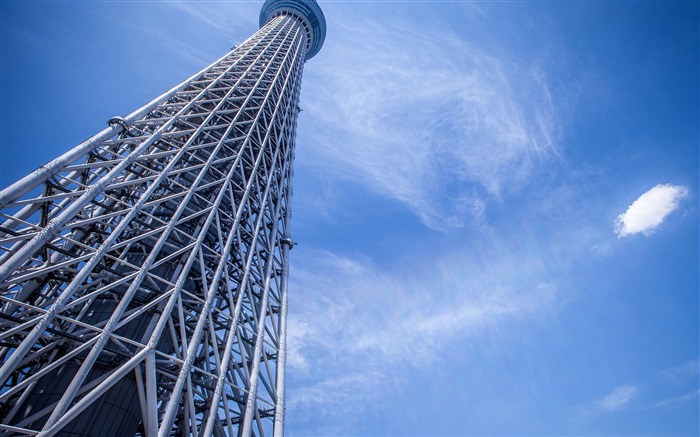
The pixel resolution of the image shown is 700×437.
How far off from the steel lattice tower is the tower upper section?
3453 cm

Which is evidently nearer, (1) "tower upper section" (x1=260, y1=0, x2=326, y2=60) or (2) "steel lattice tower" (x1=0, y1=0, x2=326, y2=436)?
(2) "steel lattice tower" (x1=0, y1=0, x2=326, y2=436)

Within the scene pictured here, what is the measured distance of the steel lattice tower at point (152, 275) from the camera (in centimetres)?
1549

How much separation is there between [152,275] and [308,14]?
210 feet

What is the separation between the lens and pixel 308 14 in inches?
2694

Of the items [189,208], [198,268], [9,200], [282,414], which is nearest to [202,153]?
[189,208]

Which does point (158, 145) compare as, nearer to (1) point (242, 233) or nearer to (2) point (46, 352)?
(1) point (242, 233)

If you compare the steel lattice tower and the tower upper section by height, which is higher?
the tower upper section

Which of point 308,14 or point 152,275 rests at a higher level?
point 308,14

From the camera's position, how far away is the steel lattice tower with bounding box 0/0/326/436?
610 inches

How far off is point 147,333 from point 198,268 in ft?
21.1

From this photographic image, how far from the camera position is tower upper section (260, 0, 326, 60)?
6819 centimetres

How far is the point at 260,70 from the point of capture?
45125 millimetres

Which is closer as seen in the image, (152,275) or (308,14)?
(152,275)

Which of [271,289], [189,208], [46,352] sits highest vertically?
[189,208]
